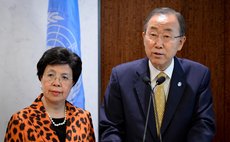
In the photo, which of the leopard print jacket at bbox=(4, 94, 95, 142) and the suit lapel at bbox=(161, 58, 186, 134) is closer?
the leopard print jacket at bbox=(4, 94, 95, 142)

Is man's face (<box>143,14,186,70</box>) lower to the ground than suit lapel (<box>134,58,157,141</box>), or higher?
higher

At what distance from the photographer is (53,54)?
2.00 m

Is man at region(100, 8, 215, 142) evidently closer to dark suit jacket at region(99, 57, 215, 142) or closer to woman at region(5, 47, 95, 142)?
dark suit jacket at region(99, 57, 215, 142)

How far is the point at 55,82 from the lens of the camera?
197cm

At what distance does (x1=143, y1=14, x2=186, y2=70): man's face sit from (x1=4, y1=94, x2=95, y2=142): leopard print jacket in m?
0.54

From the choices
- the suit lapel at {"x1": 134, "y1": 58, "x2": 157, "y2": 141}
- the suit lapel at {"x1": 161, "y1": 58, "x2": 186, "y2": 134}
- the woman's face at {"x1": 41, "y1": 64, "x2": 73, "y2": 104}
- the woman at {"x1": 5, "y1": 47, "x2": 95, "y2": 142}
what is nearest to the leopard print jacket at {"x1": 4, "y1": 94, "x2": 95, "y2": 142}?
the woman at {"x1": 5, "y1": 47, "x2": 95, "y2": 142}

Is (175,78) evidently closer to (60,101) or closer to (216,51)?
(60,101)

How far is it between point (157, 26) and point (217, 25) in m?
1.50

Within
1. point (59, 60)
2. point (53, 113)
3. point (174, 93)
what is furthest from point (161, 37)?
point (53, 113)

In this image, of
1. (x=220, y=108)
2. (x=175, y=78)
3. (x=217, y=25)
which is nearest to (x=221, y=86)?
(x=220, y=108)

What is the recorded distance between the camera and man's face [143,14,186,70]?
2025mm

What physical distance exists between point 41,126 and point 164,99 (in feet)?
2.31

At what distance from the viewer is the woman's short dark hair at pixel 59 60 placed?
6.54 feet

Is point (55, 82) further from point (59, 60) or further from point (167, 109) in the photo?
point (167, 109)
